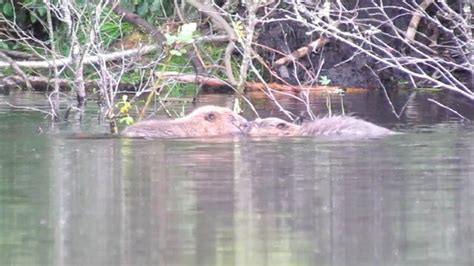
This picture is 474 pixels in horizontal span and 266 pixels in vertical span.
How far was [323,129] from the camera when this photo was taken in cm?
1230

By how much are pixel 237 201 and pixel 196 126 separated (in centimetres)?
488

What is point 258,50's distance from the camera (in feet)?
67.4

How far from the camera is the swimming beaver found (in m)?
12.2

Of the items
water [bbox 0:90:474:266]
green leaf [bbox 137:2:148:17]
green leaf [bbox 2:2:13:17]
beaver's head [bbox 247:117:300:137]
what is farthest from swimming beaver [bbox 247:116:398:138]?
green leaf [bbox 2:2:13:17]

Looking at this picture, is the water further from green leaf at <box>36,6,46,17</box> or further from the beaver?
green leaf at <box>36,6,46,17</box>

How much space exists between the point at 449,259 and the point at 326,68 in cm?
1472

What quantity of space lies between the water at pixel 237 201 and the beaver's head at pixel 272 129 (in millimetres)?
408

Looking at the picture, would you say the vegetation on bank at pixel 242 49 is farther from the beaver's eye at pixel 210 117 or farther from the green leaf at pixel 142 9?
the beaver's eye at pixel 210 117

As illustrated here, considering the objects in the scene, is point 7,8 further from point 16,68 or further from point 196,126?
point 196,126

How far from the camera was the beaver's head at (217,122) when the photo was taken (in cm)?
1254

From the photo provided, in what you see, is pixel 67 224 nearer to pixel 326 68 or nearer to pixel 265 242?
pixel 265 242

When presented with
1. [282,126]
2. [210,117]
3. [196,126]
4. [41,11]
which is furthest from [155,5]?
[282,126]

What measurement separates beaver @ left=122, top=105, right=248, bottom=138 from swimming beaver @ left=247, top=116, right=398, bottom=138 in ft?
0.80

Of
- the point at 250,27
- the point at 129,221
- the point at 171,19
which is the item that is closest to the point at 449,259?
the point at 129,221
